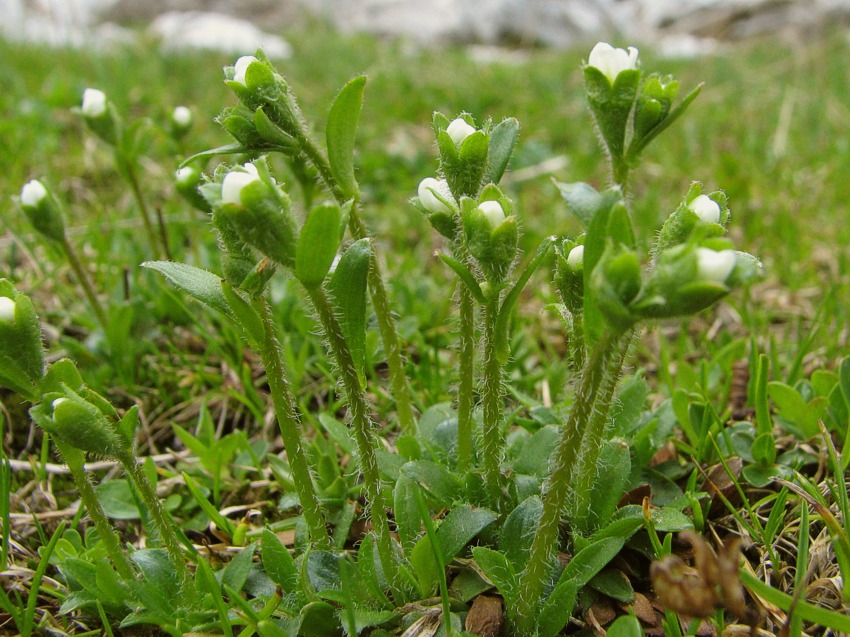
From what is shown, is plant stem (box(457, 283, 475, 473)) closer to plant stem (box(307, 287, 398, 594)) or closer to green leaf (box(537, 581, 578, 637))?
plant stem (box(307, 287, 398, 594))

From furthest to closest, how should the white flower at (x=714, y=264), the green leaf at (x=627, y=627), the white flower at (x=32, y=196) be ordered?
1. the white flower at (x=32, y=196)
2. the green leaf at (x=627, y=627)
3. the white flower at (x=714, y=264)

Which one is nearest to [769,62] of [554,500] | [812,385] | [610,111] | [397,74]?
[397,74]

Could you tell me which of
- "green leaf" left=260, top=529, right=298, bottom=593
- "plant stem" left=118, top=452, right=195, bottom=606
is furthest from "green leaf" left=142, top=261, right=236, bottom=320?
"green leaf" left=260, top=529, right=298, bottom=593

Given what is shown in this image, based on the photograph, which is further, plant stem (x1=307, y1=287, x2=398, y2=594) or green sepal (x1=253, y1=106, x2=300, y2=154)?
green sepal (x1=253, y1=106, x2=300, y2=154)

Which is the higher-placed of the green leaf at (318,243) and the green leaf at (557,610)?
the green leaf at (318,243)

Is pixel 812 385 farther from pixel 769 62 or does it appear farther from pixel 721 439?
pixel 769 62

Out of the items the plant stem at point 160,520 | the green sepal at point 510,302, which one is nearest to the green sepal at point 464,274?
the green sepal at point 510,302

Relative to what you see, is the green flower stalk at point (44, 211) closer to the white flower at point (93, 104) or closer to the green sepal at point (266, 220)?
the white flower at point (93, 104)
